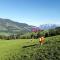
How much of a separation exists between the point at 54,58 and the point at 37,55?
4728 millimetres

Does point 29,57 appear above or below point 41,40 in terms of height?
below

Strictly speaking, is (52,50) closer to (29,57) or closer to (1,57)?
(29,57)

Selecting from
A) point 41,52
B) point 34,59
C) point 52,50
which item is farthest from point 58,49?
point 34,59

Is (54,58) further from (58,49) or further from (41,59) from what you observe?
(58,49)

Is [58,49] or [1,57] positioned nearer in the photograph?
[58,49]

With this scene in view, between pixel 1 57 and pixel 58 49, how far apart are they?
1286 cm

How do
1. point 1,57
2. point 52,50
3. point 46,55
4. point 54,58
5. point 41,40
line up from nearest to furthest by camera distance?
1. point 54,58
2. point 46,55
3. point 52,50
4. point 1,57
5. point 41,40

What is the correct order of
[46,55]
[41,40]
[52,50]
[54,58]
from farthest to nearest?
[41,40]
[52,50]
[46,55]
[54,58]

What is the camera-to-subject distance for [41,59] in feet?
111

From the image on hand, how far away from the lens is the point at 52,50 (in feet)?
125

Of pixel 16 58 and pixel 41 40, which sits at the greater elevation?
pixel 41 40

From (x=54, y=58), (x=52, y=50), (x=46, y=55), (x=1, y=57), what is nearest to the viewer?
(x=54, y=58)

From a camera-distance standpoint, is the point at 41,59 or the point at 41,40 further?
the point at 41,40

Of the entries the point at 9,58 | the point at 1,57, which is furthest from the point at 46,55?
the point at 1,57
